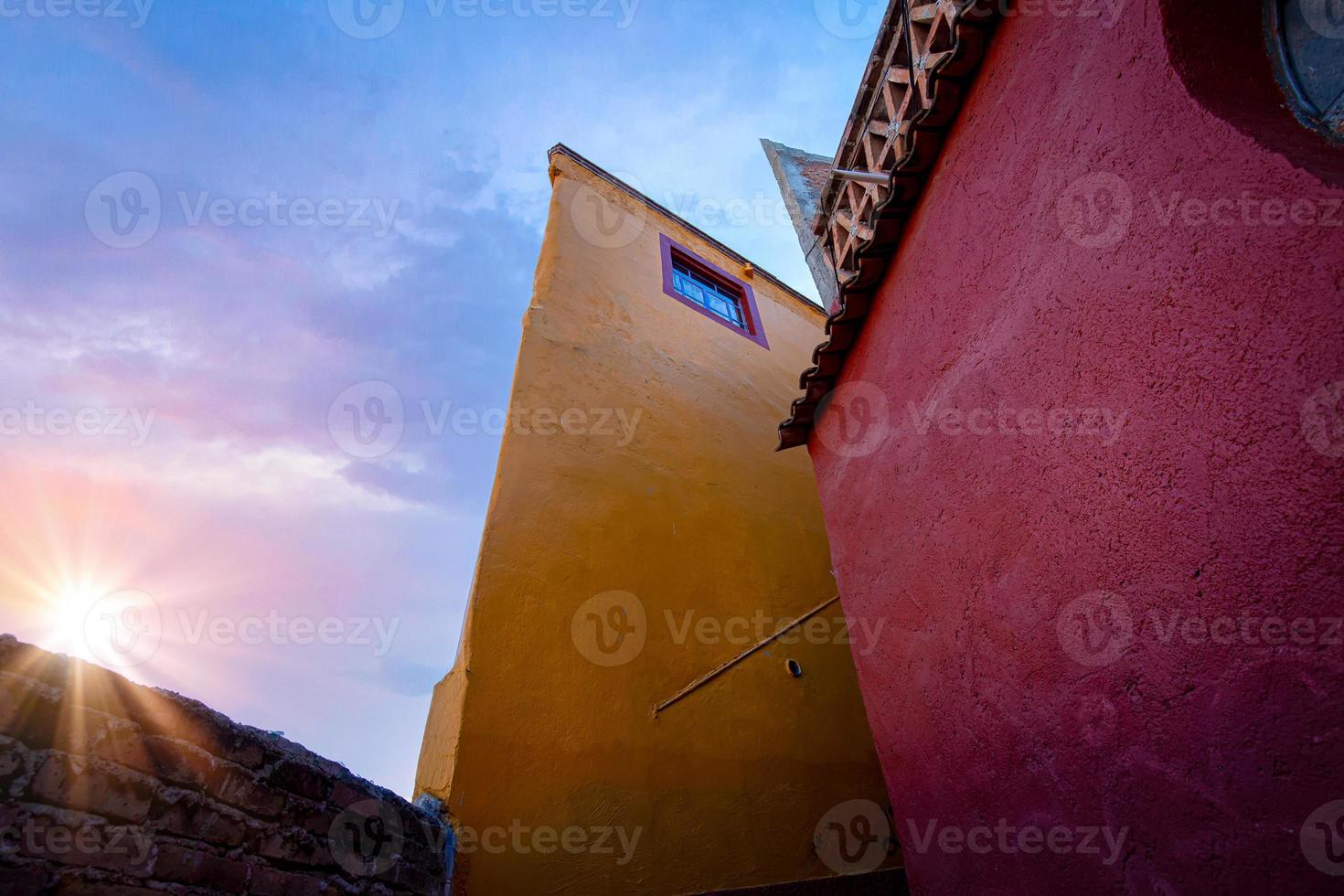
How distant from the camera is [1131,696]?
74.1 inches

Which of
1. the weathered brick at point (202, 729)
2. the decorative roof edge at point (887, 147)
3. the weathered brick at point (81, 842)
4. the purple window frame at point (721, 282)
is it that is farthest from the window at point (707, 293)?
the weathered brick at point (81, 842)

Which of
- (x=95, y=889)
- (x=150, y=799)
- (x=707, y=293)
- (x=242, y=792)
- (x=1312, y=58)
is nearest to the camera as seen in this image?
(x=95, y=889)

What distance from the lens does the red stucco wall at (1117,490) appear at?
1452 millimetres

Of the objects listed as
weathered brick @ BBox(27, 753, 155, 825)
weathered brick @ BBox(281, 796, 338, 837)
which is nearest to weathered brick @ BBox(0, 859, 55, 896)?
weathered brick @ BBox(27, 753, 155, 825)

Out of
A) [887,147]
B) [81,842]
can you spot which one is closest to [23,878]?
[81,842]

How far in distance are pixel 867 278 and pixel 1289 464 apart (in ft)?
6.98

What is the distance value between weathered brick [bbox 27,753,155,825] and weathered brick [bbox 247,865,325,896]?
0.41m

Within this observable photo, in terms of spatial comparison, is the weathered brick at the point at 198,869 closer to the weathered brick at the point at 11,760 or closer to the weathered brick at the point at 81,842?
the weathered brick at the point at 81,842

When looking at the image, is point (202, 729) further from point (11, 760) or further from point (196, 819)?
point (11, 760)

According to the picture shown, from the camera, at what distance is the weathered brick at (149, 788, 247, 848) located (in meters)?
1.56

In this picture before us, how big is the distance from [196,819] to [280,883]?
0.37 metres

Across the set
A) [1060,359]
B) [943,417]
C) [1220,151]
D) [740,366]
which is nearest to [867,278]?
[943,417]

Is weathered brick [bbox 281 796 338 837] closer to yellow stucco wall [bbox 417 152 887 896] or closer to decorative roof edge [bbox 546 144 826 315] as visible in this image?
yellow stucco wall [bbox 417 152 887 896]

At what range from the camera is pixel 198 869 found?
1593 mm
